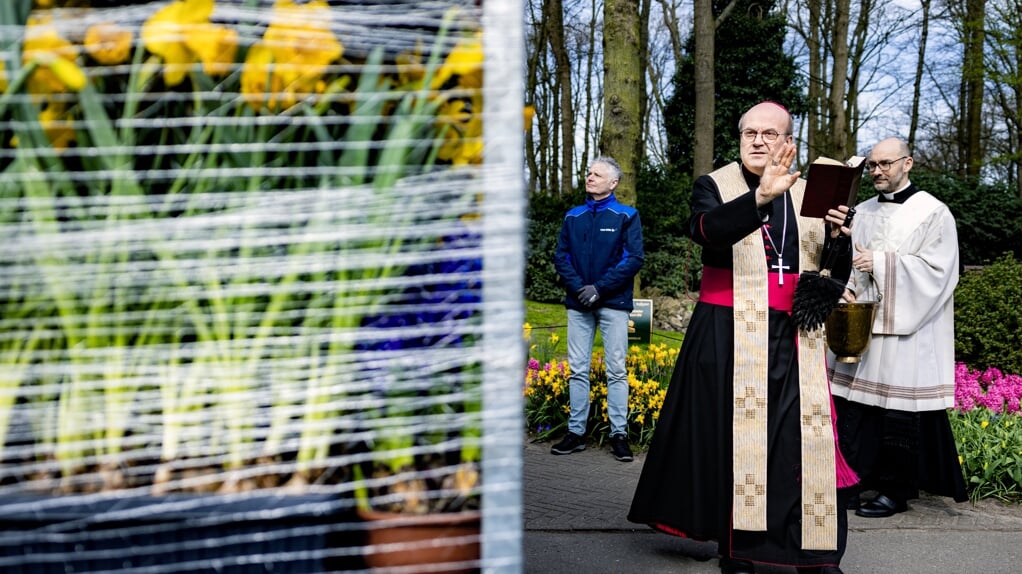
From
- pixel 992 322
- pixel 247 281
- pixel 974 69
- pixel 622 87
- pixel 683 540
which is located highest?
pixel 974 69

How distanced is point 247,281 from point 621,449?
4.76 meters

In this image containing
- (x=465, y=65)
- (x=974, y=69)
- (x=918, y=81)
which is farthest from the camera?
(x=918, y=81)

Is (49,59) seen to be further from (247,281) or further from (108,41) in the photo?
(247,281)

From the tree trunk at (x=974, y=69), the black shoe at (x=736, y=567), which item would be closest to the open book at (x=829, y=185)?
the black shoe at (x=736, y=567)

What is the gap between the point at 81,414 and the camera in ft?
4.79

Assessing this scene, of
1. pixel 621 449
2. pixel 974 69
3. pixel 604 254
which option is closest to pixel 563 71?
pixel 974 69

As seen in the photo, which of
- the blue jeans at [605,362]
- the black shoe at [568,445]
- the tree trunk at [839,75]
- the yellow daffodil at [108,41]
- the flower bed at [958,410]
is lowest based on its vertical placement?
the black shoe at [568,445]

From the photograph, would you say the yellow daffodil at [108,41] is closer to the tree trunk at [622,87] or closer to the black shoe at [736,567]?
the black shoe at [736,567]

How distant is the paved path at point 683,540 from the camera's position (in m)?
4.04

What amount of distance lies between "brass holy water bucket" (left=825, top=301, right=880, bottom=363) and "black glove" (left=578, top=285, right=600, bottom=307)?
1726 millimetres

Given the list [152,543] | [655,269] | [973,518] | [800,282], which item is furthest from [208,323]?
[655,269]

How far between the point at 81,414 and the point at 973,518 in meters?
4.87

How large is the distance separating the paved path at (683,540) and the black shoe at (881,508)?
4 cm

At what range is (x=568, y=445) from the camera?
6121mm
